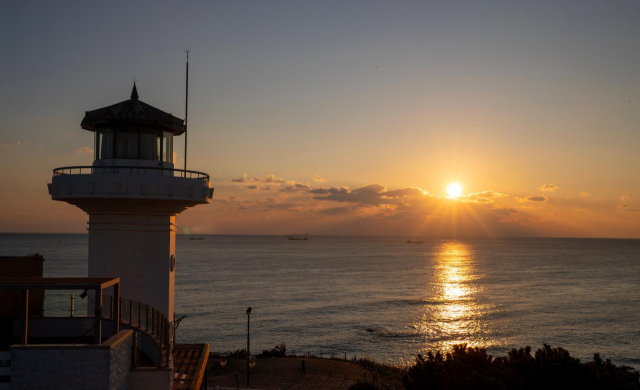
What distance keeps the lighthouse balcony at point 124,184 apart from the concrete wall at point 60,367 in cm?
494

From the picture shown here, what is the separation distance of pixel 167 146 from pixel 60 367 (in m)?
7.45

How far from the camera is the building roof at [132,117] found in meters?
14.9

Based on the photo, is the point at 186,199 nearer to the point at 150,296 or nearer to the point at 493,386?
the point at 150,296

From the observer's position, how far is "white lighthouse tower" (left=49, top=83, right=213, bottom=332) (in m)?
14.4

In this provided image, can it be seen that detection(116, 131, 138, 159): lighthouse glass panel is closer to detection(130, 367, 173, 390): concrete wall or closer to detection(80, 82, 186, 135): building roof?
detection(80, 82, 186, 135): building roof

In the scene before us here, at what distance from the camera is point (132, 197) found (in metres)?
14.3

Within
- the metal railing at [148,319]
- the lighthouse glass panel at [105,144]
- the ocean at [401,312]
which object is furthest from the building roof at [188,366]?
the ocean at [401,312]

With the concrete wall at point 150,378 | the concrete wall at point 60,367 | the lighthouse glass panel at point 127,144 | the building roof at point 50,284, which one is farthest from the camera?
the lighthouse glass panel at point 127,144

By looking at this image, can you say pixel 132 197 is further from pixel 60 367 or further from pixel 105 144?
pixel 60 367

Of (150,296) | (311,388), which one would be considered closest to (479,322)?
(311,388)

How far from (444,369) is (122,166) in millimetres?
19950

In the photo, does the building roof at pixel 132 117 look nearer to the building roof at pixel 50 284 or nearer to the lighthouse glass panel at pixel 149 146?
the lighthouse glass panel at pixel 149 146

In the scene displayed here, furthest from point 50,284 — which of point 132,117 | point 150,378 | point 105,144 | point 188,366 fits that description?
point 188,366

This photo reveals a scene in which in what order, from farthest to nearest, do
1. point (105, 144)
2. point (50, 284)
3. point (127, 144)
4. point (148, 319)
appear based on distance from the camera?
1. point (105, 144)
2. point (127, 144)
3. point (148, 319)
4. point (50, 284)
